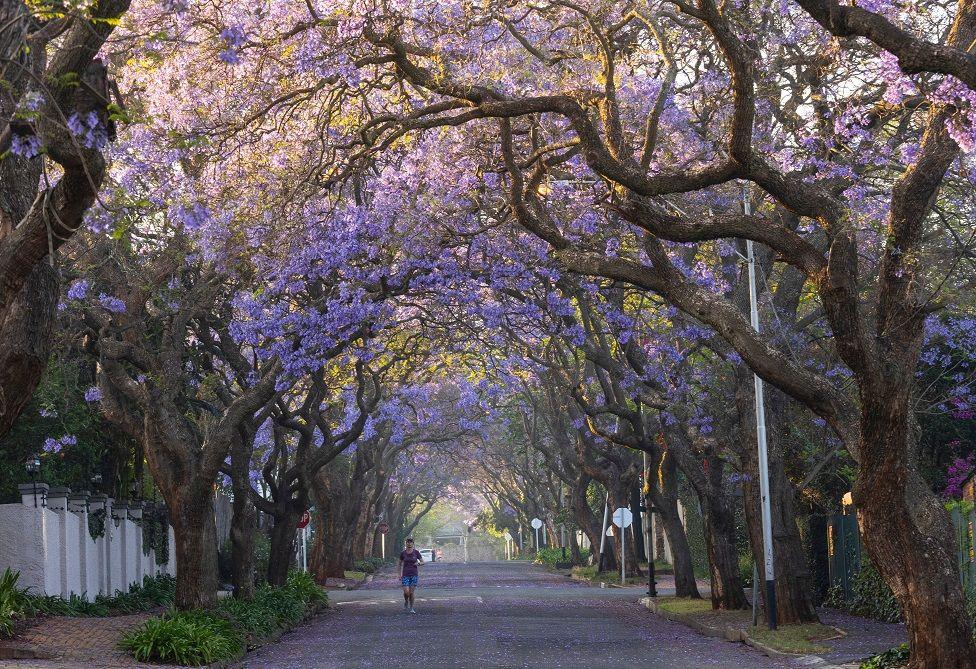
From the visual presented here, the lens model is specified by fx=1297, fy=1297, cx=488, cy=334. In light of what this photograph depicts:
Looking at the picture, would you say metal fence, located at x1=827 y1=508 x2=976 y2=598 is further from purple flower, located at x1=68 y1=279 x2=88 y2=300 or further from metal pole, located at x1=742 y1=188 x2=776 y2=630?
purple flower, located at x1=68 y1=279 x2=88 y2=300

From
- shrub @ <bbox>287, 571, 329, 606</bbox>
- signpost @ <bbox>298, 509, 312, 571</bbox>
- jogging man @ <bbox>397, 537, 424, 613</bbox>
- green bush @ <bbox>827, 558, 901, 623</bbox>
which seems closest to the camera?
green bush @ <bbox>827, 558, 901, 623</bbox>

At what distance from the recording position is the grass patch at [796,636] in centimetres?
1772

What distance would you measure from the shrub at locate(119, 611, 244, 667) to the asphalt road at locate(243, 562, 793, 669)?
0.64 m

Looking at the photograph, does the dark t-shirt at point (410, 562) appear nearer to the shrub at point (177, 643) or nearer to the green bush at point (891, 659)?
the shrub at point (177, 643)

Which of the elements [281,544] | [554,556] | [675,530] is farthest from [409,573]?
[554,556]

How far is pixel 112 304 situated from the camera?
20109mm

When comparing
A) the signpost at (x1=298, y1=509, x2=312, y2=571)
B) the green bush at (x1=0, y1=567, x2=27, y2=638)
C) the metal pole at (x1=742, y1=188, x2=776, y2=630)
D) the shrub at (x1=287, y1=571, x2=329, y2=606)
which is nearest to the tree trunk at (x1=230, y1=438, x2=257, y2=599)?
the shrub at (x1=287, y1=571, x2=329, y2=606)

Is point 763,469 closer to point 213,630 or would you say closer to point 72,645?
point 213,630

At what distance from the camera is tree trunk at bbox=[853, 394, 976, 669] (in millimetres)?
12164

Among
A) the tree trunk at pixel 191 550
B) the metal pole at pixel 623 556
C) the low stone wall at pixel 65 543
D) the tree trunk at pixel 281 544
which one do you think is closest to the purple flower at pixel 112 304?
the tree trunk at pixel 191 550

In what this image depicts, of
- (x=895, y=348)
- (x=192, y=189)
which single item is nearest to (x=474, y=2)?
(x=192, y=189)

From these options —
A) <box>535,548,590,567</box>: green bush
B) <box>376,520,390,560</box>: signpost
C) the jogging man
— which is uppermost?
the jogging man

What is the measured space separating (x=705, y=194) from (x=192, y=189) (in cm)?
825

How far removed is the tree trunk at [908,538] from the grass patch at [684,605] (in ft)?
42.1
